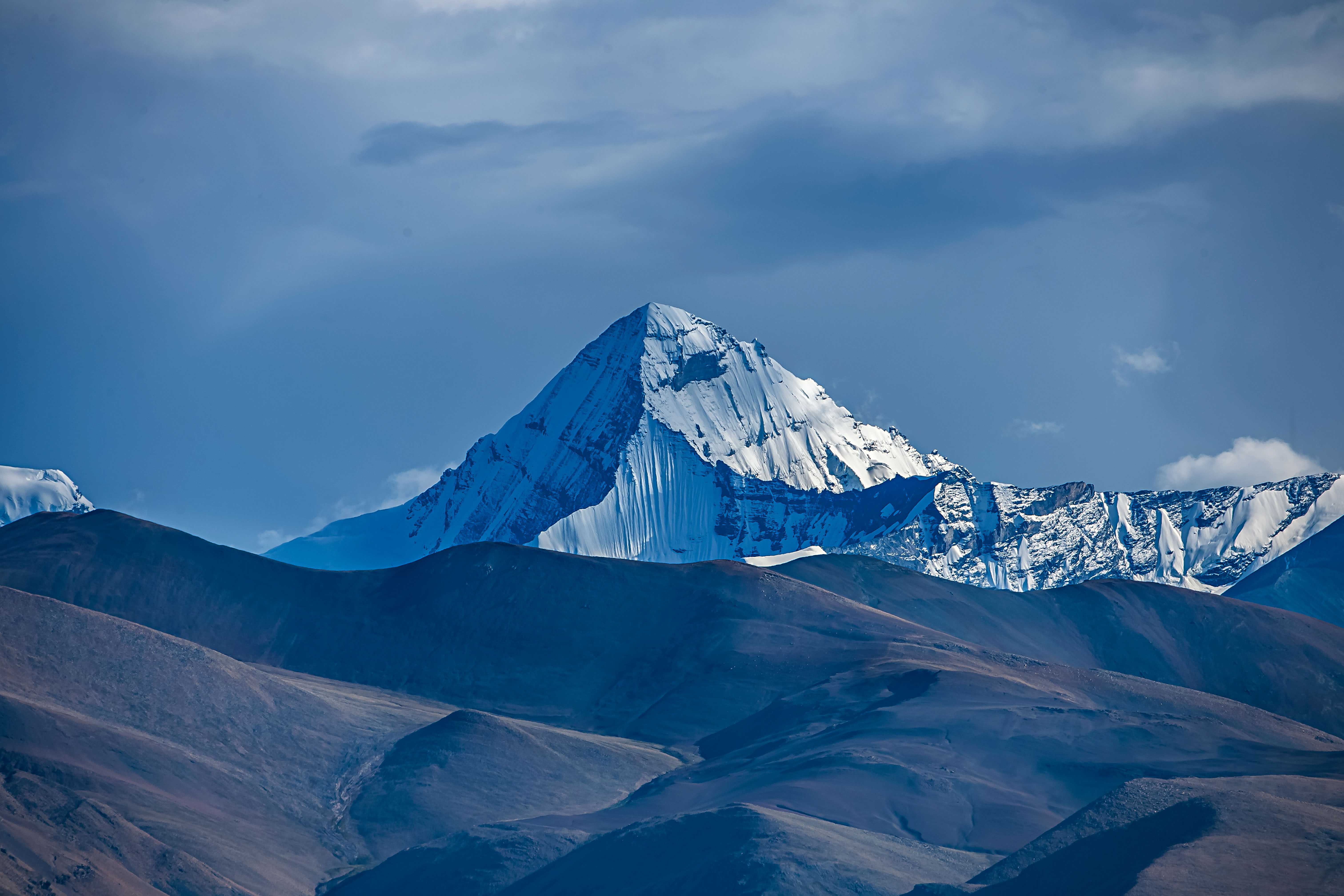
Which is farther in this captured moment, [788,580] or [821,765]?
[788,580]

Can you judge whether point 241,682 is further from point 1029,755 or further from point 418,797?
point 1029,755

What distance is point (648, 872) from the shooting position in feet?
353

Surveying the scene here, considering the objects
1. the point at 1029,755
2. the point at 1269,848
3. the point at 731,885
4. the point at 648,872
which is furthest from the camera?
the point at 1029,755

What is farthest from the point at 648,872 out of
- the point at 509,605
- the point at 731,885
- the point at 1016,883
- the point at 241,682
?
the point at 509,605

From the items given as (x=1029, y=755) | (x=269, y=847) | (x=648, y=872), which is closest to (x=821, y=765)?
(x=1029, y=755)

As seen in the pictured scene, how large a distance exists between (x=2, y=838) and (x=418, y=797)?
129 feet

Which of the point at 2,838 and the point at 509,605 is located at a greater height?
the point at 509,605

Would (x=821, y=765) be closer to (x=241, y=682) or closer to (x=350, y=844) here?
(x=350, y=844)

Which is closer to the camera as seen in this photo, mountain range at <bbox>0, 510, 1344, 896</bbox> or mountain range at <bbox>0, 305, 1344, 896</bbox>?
mountain range at <bbox>0, 305, 1344, 896</bbox>

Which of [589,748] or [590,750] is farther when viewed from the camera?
[589,748]

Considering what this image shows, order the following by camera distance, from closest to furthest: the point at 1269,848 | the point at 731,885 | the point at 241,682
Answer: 1. the point at 1269,848
2. the point at 731,885
3. the point at 241,682

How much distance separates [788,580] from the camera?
198625mm

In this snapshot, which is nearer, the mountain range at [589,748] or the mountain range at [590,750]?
the mountain range at [590,750]

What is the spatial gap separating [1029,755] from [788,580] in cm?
6356
